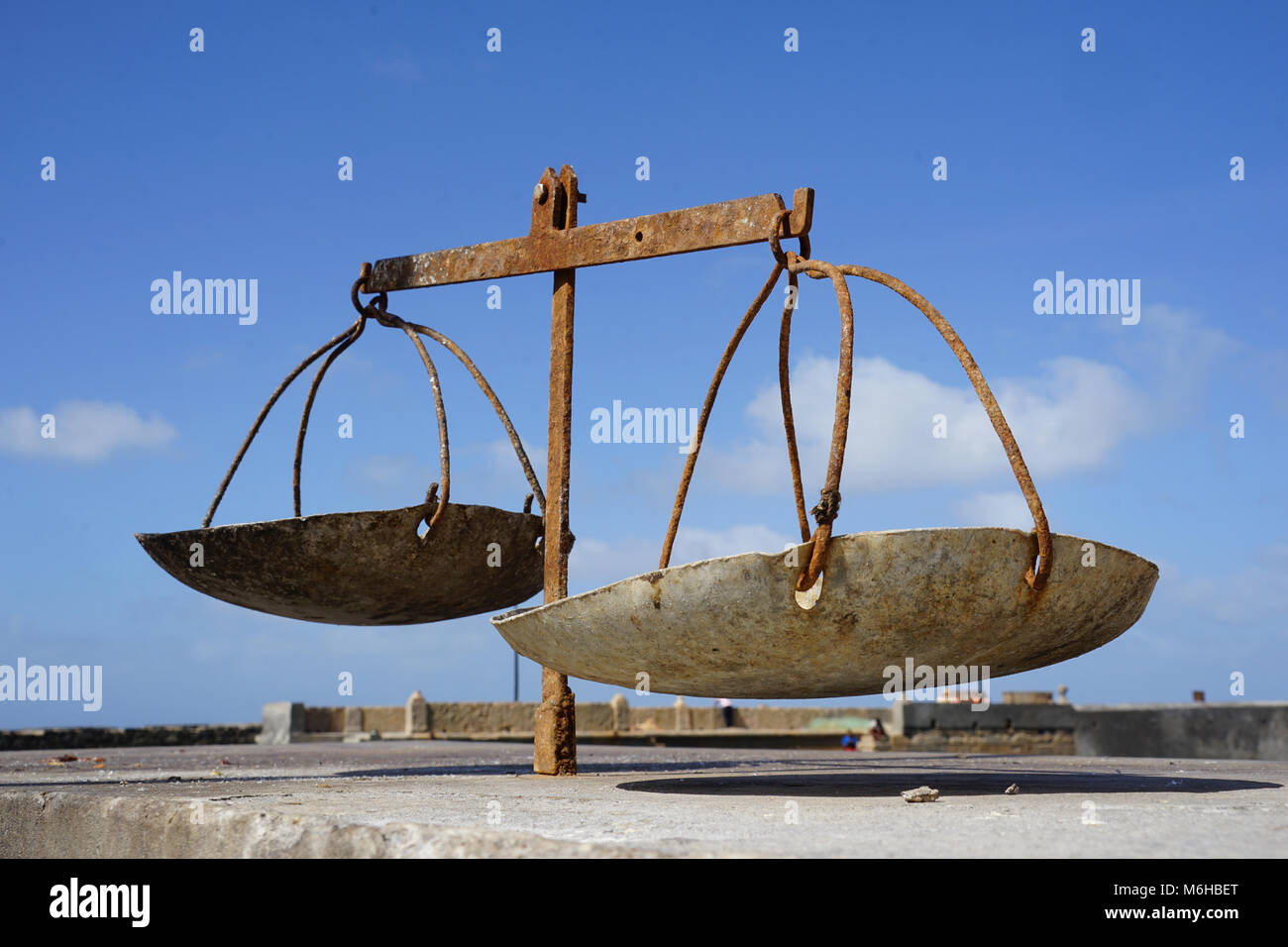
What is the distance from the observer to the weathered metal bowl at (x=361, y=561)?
493 centimetres

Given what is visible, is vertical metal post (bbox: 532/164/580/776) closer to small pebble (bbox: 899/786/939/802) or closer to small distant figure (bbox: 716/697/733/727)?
small pebble (bbox: 899/786/939/802)

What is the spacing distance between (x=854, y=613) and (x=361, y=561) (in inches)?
105

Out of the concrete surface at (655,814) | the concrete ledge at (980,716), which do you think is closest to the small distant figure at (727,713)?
the concrete ledge at (980,716)

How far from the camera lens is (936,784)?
4.30 metres

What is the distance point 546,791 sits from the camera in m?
3.98

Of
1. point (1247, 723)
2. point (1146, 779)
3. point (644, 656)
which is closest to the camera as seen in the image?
point (644, 656)

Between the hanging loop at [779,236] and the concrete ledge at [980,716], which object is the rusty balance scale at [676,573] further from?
the concrete ledge at [980,716]

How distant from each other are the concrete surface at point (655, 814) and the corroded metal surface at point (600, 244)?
6.79ft

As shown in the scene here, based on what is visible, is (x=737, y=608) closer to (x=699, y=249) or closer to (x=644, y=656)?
(x=644, y=656)

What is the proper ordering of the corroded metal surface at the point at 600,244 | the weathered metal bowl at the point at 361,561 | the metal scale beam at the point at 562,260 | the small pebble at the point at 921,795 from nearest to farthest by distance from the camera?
the small pebble at the point at 921,795
the corroded metal surface at the point at 600,244
the metal scale beam at the point at 562,260
the weathered metal bowl at the point at 361,561

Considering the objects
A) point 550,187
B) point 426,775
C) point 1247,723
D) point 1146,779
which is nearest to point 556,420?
point 550,187

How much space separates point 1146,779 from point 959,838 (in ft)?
8.22

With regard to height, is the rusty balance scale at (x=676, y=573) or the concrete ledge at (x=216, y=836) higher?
the rusty balance scale at (x=676, y=573)

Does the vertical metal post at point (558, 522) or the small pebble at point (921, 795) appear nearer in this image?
the small pebble at point (921, 795)
